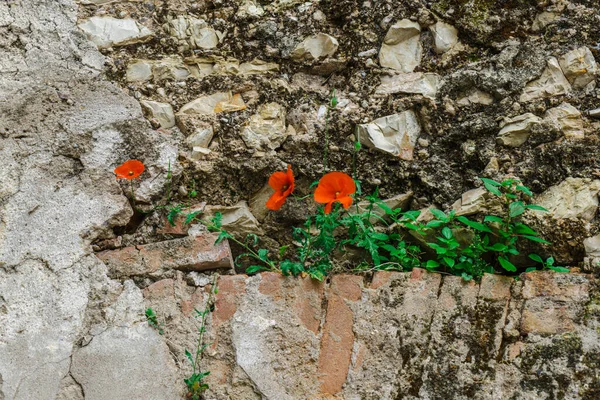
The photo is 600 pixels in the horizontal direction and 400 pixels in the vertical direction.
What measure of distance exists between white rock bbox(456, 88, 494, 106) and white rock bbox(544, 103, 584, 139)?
0.20m

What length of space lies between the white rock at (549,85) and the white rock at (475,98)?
0.11 metres

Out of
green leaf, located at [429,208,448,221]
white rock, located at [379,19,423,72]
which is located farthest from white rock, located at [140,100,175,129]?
green leaf, located at [429,208,448,221]

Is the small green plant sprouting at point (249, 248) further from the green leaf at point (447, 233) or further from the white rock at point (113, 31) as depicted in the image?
the white rock at point (113, 31)

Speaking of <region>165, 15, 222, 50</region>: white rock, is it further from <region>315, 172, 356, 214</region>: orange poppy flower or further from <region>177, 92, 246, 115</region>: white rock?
<region>315, 172, 356, 214</region>: orange poppy flower

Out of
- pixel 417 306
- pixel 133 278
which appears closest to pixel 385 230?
pixel 417 306

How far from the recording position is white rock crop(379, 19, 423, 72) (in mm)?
2260

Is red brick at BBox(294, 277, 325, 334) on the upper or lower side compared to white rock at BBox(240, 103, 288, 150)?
lower

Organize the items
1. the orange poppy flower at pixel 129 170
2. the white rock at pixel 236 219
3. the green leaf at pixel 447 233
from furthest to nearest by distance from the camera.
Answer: the white rock at pixel 236 219 → the orange poppy flower at pixel 129 170 → the green leaf at pixel 447 233

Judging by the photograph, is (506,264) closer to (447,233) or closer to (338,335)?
(447,233)

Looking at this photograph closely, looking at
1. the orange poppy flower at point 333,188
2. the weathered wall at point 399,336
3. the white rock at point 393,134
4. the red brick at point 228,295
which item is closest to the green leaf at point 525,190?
the weathered wall at point 399,336

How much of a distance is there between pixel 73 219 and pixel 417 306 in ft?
3.94

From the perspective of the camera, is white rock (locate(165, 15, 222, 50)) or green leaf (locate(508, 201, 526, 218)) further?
white rock (locate(165, 15, 222, 50))

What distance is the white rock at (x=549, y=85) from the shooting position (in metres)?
2.08

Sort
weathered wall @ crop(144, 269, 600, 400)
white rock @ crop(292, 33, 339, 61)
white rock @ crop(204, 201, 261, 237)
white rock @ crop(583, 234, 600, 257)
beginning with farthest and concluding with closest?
white rock @ crop(292, 33, 339, 61) → white rock @ crop(204, 201, 261, 237) → white rock @ crop(583, 234, 600, 257) → weathered wall @ crop(144, 269, 600, 400)
